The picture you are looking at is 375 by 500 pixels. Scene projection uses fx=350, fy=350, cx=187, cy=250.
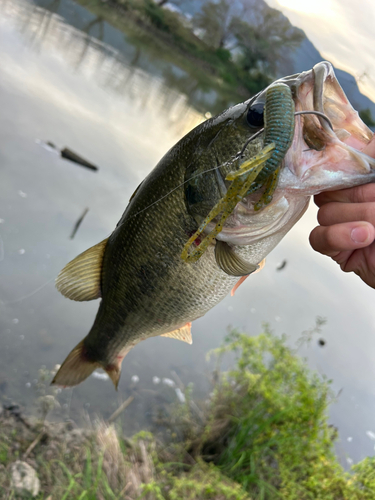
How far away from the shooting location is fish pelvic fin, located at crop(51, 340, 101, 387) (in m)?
1.92

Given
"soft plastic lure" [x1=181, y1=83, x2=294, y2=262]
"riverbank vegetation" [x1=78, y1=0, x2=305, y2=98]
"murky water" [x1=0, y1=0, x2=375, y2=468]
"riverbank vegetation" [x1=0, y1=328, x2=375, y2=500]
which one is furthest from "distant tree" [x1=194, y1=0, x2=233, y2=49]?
"soft plastic lure" [x1=181, y1=83, x2=294, y2=262]

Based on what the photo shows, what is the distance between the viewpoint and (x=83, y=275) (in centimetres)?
166

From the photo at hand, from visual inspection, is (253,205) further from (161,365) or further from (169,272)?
(161,365)

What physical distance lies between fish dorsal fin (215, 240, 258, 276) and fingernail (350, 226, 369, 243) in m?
0.37

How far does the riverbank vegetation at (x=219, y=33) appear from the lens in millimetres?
15555

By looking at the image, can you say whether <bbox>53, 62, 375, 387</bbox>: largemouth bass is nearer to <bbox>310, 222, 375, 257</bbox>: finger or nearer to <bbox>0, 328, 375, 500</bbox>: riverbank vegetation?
<bbox>310, 222, 375, 257</bbox>: finger

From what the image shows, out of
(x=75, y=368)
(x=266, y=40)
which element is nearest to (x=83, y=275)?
(x=75, y=368)

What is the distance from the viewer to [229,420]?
3.33 m

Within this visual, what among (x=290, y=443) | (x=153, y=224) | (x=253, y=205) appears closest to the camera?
(x=253, y=205)

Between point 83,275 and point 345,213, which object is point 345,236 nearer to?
point 345,213

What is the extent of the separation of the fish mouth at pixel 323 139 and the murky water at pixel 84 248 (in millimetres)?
3245

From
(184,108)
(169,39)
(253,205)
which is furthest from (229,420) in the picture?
(169,39)

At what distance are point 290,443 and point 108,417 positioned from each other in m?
1.72

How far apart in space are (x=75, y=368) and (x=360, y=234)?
1.60 m
